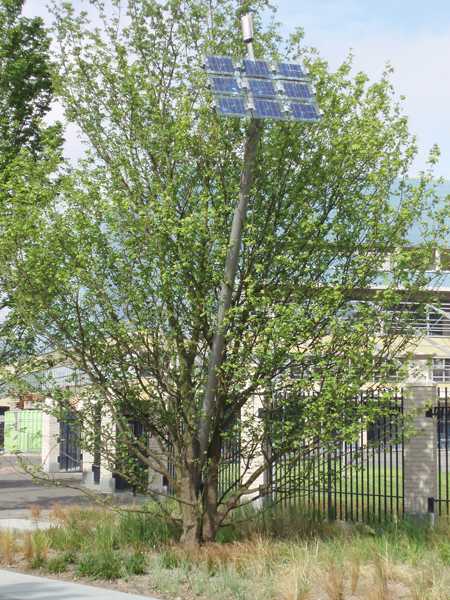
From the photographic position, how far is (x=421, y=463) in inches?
716

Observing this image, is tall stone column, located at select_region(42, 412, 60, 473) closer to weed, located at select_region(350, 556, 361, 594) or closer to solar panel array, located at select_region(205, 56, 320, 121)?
solar panel array, located at select_region(205, 56, 320, 121)

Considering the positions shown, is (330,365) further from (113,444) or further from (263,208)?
(113,444)

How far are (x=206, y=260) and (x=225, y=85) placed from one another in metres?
2.48

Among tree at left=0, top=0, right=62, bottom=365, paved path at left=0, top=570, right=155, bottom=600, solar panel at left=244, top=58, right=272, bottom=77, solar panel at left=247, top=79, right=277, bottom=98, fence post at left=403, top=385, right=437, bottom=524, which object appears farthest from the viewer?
tree at left=0, top=0, right=62, bottom=365

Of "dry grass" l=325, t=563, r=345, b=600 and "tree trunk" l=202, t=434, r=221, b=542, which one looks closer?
"dry grass" l=325, t=563, r=345, b=600

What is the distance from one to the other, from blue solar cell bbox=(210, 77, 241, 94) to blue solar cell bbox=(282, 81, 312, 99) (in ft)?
2.28

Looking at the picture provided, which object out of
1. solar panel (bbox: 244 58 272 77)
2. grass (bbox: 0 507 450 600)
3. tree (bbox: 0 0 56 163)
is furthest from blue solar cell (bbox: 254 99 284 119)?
tree (bbox: 0 0 56 163)

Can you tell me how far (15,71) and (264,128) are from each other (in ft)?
31.2

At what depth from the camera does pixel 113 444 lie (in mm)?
14383

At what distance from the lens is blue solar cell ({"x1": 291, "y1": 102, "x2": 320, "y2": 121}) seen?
40.2 feet

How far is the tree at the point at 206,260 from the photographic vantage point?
13.2m

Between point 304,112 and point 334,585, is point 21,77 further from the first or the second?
point 334,585

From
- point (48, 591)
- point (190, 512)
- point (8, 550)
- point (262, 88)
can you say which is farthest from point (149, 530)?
point (262, 88)

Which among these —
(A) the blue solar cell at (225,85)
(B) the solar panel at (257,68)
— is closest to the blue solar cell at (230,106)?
(A) the blue solar cell at (225,85)
